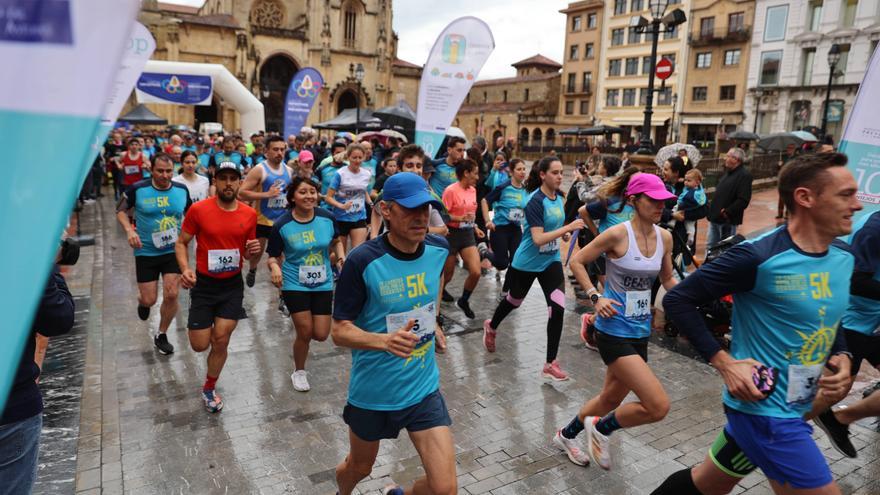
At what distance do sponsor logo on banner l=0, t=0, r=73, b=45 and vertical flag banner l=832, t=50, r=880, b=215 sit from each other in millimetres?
5869

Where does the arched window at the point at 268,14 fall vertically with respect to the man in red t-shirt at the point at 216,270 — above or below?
above

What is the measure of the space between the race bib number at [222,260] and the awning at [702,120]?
48.5m

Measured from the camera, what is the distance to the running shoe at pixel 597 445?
4.11 meters

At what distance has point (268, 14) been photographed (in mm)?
57844

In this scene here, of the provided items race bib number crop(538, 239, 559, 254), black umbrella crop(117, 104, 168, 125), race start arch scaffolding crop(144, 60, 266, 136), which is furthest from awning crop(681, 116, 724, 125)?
race bib number crop(538, 239, 559, 254)

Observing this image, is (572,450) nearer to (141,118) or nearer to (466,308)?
(466,308)

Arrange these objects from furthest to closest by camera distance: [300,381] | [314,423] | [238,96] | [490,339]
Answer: [238,96] → [490,339] → [300,381] → [314,423]

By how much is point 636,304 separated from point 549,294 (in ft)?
5.92

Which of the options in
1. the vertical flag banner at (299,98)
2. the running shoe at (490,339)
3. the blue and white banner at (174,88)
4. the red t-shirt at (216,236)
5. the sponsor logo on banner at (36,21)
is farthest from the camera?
the blue and white banner at (174,88)

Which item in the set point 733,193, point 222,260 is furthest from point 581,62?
point 222,260

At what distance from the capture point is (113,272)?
986 cm

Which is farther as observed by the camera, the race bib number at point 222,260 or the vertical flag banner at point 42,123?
the race bib number at point 222,260

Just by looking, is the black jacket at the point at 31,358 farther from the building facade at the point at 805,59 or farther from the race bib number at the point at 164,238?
the building facade at the point at 805,59

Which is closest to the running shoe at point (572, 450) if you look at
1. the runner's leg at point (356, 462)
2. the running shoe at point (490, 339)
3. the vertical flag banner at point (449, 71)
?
the runner's leg at point (356, 462)
